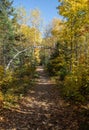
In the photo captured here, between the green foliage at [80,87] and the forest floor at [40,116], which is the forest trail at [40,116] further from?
the green foliage at [80,87]

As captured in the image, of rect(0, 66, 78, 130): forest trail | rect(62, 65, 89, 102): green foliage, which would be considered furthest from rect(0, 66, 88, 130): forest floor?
rect(62, 65, 89, 102): green foliage

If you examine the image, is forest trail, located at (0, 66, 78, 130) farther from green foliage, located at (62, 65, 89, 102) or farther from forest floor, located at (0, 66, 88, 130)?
green foliage, located at (62, 65, 89, 102)

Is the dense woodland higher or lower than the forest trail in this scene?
higher

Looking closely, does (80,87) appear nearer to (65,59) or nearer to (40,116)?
(40,116)

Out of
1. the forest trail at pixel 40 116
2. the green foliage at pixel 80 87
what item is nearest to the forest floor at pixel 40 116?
the forest trail at pixel 40 116

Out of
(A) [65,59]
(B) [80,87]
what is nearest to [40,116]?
(B) [80,87]

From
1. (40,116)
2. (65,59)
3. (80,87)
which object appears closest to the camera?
(40,116)

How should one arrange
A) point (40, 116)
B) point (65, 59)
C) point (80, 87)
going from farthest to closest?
point (65, 59), point (80, 87), point (40, 116)

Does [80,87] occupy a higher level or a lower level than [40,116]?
higher

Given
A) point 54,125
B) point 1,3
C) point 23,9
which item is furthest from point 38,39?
point 54,125

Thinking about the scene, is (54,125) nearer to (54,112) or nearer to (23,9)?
(54,112)

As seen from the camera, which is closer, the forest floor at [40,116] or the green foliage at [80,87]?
the forest floor at [40,116]

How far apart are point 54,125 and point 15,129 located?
174cm

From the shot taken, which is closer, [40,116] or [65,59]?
[40,116]
